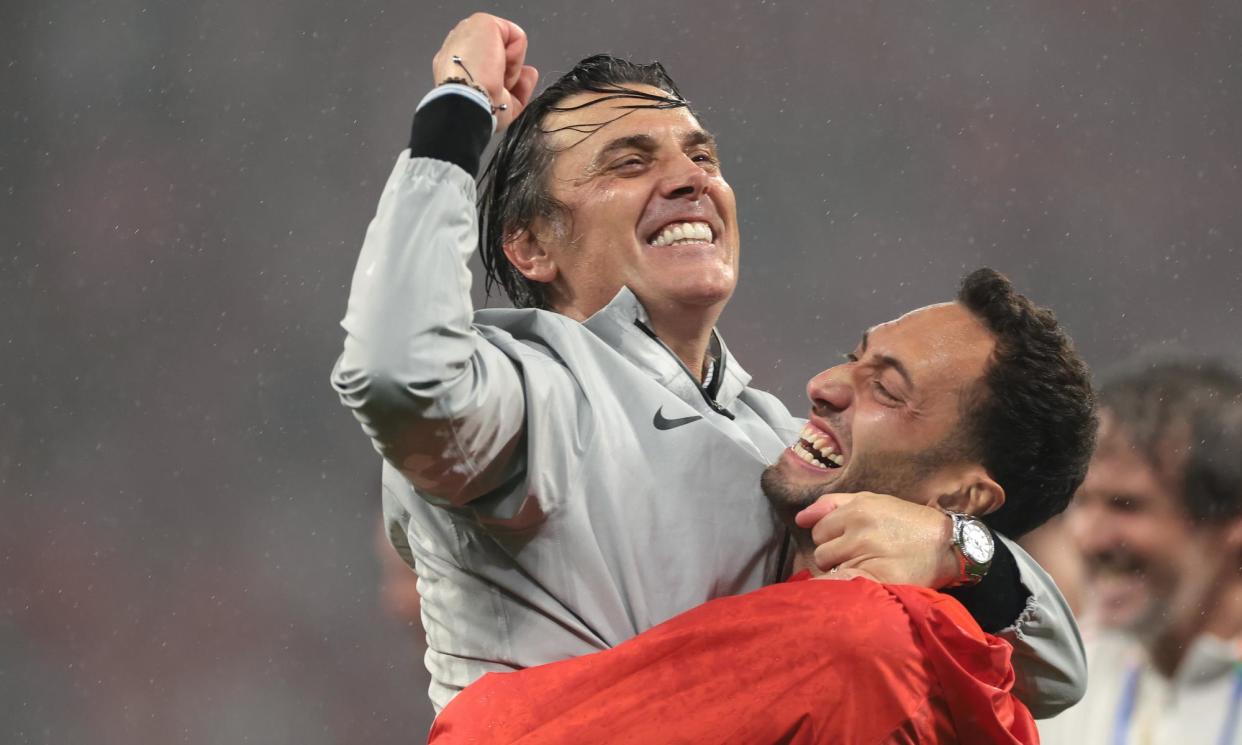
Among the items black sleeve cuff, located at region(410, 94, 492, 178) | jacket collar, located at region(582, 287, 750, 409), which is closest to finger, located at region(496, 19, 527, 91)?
black sleeve cuff, located at region(410, 94, 492, 178)

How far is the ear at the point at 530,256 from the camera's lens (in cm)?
251

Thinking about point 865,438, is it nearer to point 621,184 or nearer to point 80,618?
point 621,184

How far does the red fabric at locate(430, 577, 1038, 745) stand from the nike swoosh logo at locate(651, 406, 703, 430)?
1.01 feet


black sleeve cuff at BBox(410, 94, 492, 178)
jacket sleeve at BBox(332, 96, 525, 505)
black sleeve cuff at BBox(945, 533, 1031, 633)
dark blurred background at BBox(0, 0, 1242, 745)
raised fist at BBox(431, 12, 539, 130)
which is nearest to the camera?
jacket sleeve at BBox(332, 96, 525, 505)

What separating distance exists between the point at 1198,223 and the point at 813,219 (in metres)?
1.37

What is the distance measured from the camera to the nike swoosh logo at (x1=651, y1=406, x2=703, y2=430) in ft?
6.85

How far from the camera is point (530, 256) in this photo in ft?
8.31

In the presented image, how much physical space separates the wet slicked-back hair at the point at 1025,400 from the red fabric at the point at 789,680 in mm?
369

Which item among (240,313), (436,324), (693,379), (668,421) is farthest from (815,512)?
(240,313)

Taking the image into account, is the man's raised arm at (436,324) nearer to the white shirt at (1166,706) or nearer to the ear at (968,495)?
the ear at (968,495)

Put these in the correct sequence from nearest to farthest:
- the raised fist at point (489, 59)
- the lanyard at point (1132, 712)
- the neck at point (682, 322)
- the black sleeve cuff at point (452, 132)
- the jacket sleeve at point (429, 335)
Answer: the jacket sleeve at point (429, 335), the black sleeve cuff at point (452, 132), the raised fist at point (489, 59), the neck at point (682, 322), the lanyard at point (1132, 712)

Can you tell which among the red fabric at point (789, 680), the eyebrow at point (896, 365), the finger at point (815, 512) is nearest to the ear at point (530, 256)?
the eyebrow at point (896, 365)

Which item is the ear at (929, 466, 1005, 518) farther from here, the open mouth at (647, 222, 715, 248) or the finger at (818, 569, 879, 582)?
the open mouth at (647, 222, 715, 248)

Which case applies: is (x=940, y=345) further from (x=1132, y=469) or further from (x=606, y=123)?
(x=1132, y=469)
